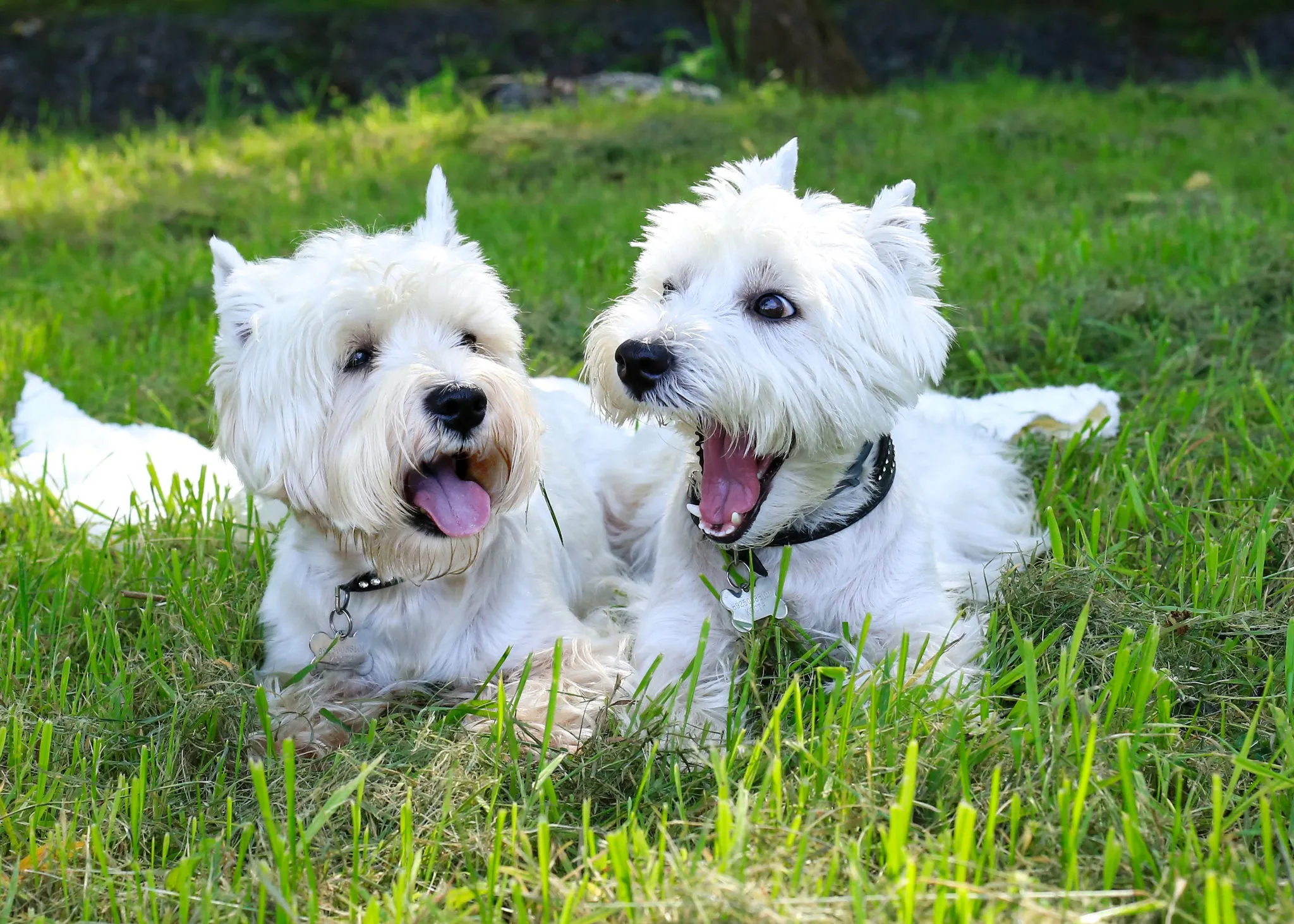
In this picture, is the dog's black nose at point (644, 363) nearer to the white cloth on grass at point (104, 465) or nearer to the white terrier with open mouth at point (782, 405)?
the white terrier with open mouth at point (782, 405)

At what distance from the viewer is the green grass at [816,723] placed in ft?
7.18

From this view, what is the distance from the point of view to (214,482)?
4387 millimetres

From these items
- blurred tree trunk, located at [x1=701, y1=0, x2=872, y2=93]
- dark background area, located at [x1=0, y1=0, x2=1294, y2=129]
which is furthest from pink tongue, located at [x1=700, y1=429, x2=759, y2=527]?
dark background area, located at [x1=0, y1=0, x2=1294, y2=129]

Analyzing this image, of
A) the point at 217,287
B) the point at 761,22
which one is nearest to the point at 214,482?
the point at 217,287

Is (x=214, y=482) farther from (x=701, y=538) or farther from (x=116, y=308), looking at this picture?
(x=116, y=308)

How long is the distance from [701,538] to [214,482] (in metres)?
2.03

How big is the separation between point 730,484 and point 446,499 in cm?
75

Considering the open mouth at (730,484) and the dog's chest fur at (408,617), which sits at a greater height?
the open mouth at (730,484)

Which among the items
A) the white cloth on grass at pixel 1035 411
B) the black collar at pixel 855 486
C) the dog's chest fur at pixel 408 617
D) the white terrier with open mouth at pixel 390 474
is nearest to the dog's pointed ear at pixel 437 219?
the white terrier with open mouth at pixel 390 474

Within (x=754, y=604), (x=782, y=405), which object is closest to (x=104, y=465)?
(x=754, y=604)

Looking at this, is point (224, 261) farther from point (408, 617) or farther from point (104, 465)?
point (104, 465)

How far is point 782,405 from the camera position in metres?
2.90

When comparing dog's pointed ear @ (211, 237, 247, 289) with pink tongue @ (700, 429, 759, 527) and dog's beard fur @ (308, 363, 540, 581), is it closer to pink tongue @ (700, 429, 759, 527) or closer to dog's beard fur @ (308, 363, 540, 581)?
dog's beard fur @ (308, 363, 540, 581)

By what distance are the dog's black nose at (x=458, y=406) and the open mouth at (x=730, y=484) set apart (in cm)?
59
